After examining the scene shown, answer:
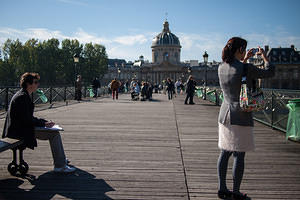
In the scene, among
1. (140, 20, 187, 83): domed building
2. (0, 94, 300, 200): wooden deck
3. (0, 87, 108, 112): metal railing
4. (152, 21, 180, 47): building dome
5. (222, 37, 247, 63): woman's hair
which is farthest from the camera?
(152, 21, 180, 47): building dome

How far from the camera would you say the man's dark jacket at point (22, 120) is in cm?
491

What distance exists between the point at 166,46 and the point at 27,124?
123403mm

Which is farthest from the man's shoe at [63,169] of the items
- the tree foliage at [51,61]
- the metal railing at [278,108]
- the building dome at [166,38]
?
the building dome at [166,38]

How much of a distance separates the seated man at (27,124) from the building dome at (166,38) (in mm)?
122887

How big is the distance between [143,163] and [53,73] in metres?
67.8

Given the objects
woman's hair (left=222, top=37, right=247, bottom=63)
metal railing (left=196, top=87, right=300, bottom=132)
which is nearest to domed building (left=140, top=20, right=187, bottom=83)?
metal railing (left=196, top=87, right=300, bottom=132)

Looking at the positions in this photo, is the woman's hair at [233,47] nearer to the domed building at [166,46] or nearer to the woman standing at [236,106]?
the woman standing at [236,106]

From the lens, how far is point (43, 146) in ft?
23.4

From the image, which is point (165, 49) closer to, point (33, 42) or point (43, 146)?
point (33, 42)

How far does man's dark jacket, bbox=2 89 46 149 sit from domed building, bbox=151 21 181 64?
122m

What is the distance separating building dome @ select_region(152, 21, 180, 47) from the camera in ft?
414

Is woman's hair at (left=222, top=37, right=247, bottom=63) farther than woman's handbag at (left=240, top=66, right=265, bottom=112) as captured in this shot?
Yes

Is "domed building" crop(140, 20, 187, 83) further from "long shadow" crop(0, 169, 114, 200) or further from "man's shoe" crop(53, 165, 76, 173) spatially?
"long shadow" crop(0, 169, 114, 200)

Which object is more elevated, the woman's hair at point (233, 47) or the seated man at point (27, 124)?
the woman's hair at point (233, 47)
